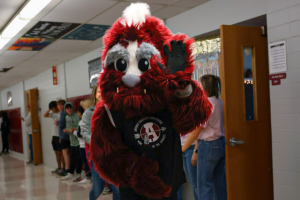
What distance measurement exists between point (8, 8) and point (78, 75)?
10.3 feet

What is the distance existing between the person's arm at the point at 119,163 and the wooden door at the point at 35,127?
7.66 meters

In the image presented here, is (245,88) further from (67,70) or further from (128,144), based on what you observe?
(67,70)

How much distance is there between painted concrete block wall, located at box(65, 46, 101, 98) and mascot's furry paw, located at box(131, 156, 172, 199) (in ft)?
15.3

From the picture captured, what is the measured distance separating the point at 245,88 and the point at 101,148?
6.11 ft

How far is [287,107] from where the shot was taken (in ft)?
9.62

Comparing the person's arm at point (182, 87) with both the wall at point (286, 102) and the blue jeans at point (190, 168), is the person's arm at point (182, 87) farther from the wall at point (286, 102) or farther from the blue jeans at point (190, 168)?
the blue jeans at point (190, 168)

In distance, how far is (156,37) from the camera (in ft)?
5.72

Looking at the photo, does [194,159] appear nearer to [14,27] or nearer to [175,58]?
[175,58]

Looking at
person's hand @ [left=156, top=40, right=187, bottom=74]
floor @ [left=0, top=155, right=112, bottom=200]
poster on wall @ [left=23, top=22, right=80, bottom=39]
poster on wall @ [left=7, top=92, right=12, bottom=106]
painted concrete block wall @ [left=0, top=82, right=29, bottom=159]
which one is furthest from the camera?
poster on wall @ [left=7, top=92, right=12, bottom=106]

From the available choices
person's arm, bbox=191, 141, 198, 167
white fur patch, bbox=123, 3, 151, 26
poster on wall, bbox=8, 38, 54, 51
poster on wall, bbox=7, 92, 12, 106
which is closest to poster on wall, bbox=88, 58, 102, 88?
poster on wall, bbox=8, 38, 54, 51

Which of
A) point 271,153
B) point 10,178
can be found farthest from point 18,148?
point 271,153

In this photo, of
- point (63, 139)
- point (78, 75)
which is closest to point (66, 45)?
point (78, 75)

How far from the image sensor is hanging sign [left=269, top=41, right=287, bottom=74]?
293cm

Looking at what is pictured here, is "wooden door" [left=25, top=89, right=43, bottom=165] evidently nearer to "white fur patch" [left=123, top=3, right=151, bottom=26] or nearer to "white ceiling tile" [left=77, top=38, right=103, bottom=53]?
"white ceiling tile" [left=77, top=38, right=103, bottom=53]
